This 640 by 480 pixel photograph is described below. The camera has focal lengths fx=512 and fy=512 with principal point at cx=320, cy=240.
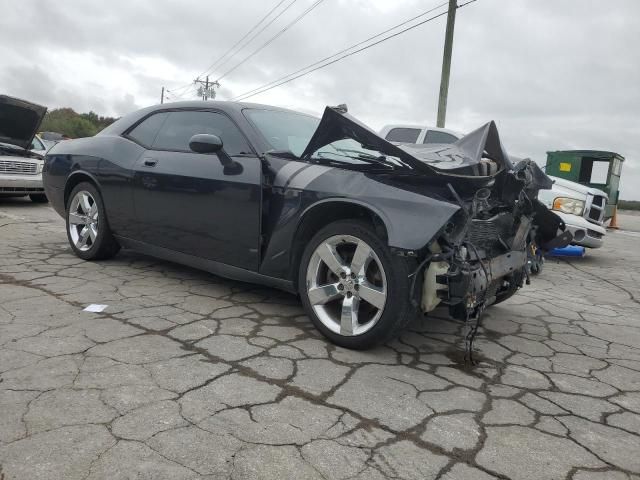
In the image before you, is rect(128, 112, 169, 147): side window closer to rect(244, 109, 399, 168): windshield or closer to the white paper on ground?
rect(244, 109, 399, 168): windshield

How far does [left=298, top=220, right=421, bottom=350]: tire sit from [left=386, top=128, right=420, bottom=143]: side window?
5.63 m

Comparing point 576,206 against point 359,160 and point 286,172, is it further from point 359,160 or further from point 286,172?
point 286,172

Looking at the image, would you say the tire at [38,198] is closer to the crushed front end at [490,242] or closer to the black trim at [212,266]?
the black trim at [212,266]

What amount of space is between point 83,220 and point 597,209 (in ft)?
22.2

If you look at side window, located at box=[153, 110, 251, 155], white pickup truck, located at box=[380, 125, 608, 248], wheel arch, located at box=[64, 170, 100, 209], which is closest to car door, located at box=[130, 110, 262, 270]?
→ side window, located at box=[153, 110, 251, 155]

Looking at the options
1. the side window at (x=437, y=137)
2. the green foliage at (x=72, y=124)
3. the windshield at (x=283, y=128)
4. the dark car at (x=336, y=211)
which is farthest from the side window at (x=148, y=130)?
the green foliage at (x=72, y=124)

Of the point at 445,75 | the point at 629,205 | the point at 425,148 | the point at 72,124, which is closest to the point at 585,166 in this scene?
the point at 445,75

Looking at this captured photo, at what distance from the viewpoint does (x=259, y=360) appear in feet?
8.92

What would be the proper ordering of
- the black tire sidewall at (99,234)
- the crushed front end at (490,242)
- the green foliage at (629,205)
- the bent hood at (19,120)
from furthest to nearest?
the green foliage at (629,205), the bent hood at (19,120), the black tire sidewall at (99,234), the crushed front end at (490,242)

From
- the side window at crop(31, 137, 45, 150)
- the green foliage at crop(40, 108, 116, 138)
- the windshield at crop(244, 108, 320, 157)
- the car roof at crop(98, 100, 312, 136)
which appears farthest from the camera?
the green foliage at crop(40, 108, 116, 138)

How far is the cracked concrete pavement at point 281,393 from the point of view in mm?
1856

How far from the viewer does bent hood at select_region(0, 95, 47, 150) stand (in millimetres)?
8305

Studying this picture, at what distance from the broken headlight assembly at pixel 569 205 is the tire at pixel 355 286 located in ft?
16.9

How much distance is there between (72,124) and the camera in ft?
245
